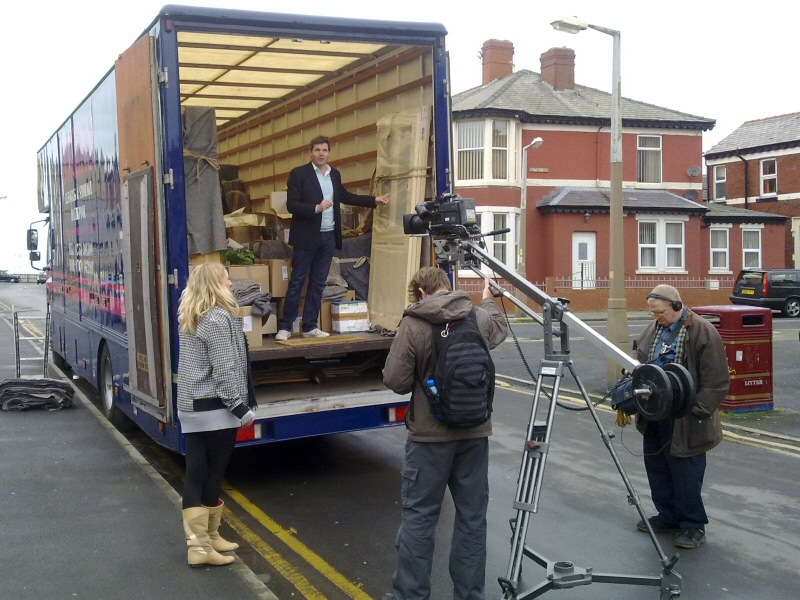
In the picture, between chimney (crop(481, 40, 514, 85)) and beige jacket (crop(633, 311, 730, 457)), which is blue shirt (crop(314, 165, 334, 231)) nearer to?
beige jacket (crop(633, 311, 730, 457))

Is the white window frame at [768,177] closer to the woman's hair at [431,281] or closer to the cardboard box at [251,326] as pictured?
the cardboard box at [251,326]

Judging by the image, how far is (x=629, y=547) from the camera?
5.85 m

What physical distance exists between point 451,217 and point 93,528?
3.49m

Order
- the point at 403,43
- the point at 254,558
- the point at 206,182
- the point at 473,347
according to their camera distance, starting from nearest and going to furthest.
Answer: the point at 473,347 < the point at 254,558 < the point at 403,43 < the point at 206,182

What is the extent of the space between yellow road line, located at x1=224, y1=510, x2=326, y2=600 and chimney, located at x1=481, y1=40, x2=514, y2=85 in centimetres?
3292

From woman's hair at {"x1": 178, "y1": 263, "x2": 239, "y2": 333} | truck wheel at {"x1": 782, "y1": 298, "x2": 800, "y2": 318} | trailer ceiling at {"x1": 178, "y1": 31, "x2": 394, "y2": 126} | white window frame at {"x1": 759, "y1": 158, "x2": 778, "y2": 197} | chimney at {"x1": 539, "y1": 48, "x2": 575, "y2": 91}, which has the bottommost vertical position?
truck wheel at {"x1": 782, "y1": 298, "x2": 800, "y2": 318}

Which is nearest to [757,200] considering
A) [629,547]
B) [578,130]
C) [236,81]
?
[578,130]

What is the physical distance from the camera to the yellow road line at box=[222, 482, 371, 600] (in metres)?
5.07

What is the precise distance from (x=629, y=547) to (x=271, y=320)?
12.6 feet

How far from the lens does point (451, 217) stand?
5.01m

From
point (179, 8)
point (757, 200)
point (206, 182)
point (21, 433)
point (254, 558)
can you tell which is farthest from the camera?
point (757, 200)

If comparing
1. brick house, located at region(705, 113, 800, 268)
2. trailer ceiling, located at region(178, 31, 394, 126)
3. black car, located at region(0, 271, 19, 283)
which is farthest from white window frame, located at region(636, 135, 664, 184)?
black car, located at region(0, 271, 19, 283)

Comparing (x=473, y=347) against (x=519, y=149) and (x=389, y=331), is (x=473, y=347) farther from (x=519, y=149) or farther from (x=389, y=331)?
(x=519, y=149)

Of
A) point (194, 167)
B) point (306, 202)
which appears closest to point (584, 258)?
point (306, 202)
